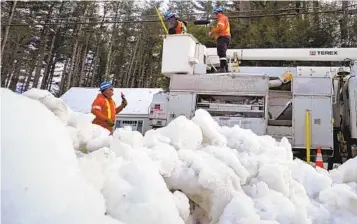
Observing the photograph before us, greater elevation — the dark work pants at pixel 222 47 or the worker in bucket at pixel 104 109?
the dark work pants at pixel 222 47

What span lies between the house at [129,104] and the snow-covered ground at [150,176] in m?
6.09

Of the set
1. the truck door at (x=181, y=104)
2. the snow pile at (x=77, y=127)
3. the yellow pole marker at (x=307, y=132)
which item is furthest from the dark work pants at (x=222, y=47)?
the snow pile at (x=77, y=127)

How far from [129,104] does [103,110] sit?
5.26 m

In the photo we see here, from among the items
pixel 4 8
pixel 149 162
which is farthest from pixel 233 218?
pixel 4 8

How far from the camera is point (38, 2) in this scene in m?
26.7

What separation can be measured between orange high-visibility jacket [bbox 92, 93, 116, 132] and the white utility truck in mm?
1440

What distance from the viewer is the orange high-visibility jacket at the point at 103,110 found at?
647 cm

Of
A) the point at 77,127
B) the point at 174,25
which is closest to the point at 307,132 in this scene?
the point at 174,25

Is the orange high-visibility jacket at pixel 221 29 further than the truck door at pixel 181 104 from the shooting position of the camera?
Yes

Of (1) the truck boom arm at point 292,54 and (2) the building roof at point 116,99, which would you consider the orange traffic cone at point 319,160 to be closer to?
(1) the truck boom arm at point 292,54

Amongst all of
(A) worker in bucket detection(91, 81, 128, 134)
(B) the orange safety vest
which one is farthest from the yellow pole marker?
(A) worker in bucket detection(91, 81, 128, 134)

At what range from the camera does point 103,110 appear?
260 inches

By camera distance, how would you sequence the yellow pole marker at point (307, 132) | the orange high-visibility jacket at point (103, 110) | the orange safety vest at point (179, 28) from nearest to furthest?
the orange high-visibility jacket at point (103, 110) < the yellow pole marker at point (307, 132) < the orange safety vest at point (179, 28)

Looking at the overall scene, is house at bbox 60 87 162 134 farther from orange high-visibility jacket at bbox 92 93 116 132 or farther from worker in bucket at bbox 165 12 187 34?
orange high-visibility jacket at bbox 92 93 116 132
